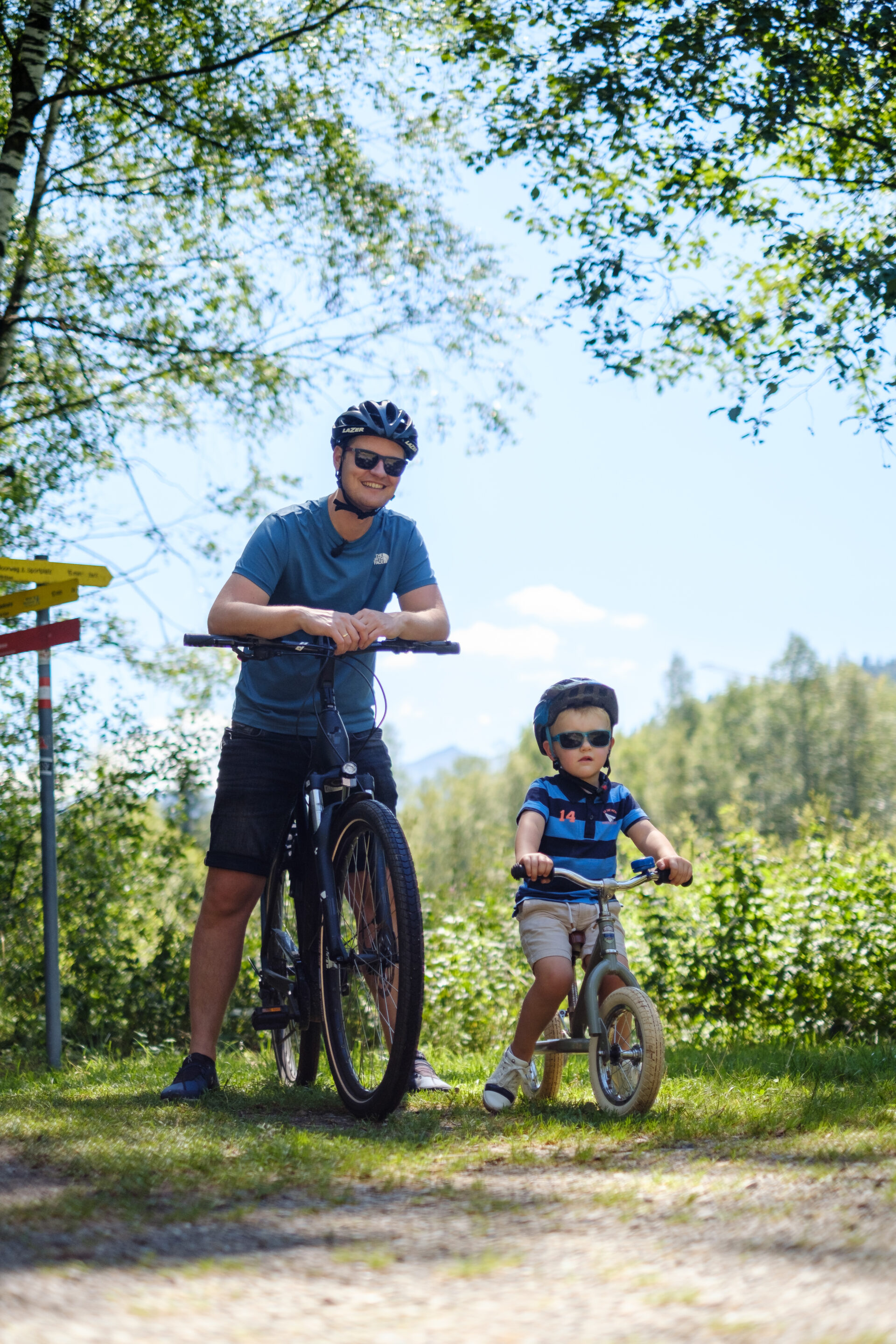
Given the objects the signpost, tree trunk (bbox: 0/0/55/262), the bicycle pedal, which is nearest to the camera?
the bicycle pedal

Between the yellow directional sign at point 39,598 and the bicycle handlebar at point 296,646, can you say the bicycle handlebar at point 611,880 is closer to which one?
the bicycle handlebar at point 296,646

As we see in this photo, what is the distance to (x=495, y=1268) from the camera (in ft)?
6.86

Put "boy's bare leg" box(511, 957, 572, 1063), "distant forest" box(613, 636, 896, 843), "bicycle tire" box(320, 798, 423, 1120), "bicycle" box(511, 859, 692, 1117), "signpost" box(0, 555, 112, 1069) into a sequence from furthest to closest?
"distant forest" box(613, 636, 896, 843)
"signpost" box(0, 555, 112, 1069)
"boy's bare leg" box(511, 957, 572, 1063)
"bicycle" box(511, 859, 692, 1117)
"bicycle tire" box(320, 798, 423, 1120)

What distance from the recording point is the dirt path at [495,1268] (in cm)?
181

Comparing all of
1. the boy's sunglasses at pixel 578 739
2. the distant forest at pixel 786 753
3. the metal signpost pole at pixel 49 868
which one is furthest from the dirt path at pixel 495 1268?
the distant forest at pixel 786 753

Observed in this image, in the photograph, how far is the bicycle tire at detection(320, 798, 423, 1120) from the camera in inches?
137

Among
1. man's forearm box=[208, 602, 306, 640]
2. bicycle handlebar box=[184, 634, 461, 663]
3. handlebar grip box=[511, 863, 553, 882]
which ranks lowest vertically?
handlebar grip box=[511, 863, 553, 882]

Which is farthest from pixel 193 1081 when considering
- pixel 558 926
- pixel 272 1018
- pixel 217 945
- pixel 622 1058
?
pixel 622 1058

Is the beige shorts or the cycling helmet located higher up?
the cycling helmet

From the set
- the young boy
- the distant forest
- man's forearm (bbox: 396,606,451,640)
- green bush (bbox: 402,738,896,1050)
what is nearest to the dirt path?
the young boy

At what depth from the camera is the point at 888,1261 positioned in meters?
2.05

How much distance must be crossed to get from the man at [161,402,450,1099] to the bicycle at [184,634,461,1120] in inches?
4.5

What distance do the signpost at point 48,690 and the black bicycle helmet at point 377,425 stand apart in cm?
237

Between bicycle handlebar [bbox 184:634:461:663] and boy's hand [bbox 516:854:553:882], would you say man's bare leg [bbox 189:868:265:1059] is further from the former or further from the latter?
boy's hand [bbox 516:854:553:882]
